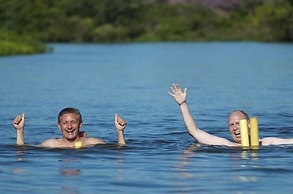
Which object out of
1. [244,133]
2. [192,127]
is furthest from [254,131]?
[192,127]

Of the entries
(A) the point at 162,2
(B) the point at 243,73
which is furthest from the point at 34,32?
(B) the point at 243,73

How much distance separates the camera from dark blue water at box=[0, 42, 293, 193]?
475 inches

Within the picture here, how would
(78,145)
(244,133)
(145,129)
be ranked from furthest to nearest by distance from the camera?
(145,129)
(78,145)
(244,133)

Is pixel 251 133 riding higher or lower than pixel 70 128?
lower

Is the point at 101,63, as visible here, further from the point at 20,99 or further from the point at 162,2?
the point at 162,2

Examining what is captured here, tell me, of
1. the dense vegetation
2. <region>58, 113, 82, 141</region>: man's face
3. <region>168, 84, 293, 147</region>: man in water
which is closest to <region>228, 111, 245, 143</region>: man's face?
<region>168, 84, 293, 147</region>: man in water

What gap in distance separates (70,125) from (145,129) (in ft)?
17.9

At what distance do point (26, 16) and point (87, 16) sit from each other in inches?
772

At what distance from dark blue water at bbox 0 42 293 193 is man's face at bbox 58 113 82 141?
0.98ft

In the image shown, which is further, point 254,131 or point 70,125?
point 254,131

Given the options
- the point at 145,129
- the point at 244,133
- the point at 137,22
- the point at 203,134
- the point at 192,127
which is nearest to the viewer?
the point at 244,133

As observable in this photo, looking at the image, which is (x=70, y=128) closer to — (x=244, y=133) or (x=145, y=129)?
(x=244, y=133)

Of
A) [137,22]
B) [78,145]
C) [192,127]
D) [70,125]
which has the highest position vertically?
[137,22]

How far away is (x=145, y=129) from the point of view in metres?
19.3
